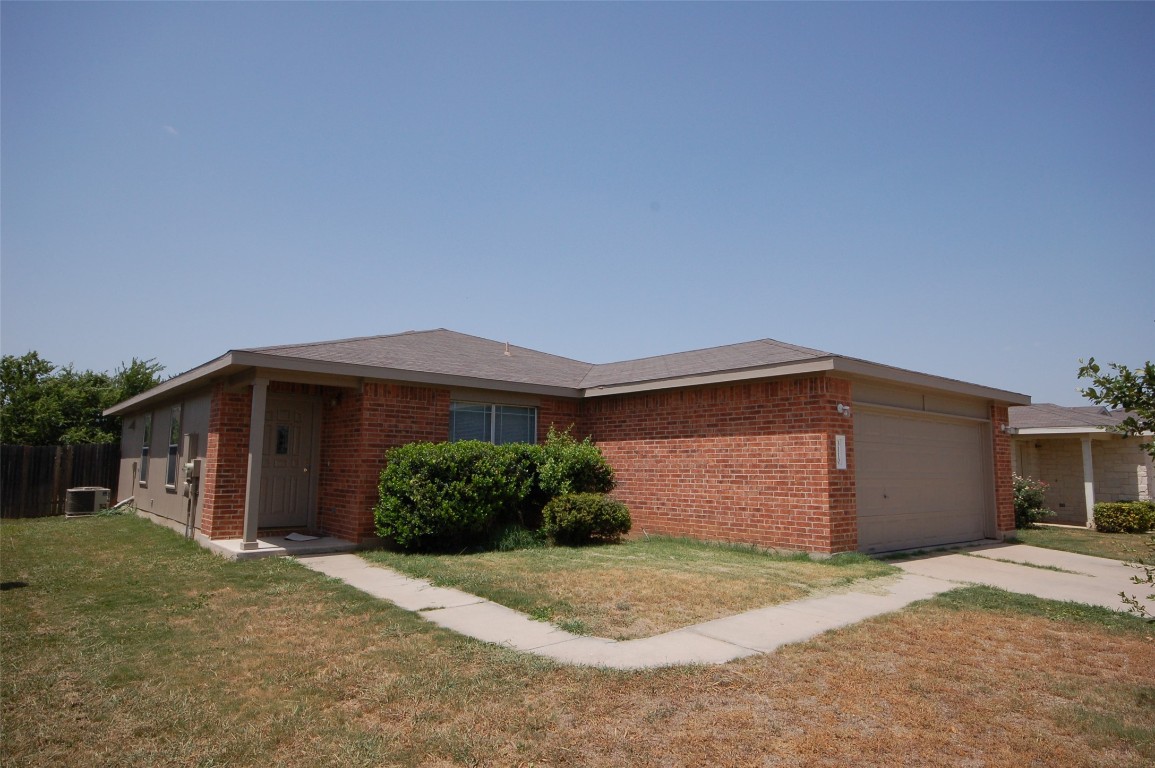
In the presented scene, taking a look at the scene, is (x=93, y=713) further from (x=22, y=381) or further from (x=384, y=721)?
(x=22, y=381)

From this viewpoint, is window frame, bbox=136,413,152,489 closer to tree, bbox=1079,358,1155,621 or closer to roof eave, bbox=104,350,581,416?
roof eave, bbox=104,350,581,416

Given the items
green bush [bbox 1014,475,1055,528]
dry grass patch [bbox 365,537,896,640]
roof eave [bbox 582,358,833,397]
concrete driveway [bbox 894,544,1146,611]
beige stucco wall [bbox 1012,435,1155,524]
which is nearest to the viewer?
dry grass patch [bbox 365,537,896,640]

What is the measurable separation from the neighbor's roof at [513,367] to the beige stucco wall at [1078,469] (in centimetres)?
712

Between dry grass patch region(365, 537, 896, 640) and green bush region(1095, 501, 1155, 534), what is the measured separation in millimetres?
11072

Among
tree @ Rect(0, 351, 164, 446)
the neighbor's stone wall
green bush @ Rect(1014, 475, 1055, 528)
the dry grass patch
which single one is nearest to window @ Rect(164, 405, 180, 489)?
the dry grass patch

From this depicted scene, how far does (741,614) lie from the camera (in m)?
6.21

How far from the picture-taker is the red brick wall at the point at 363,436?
1064 cm

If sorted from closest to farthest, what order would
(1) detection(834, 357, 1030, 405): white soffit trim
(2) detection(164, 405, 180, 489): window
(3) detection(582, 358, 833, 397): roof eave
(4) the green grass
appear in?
(3) detection(582, 358, 833, 397): roof eave, (1) detection(834, 357, 1030, 405): white soffit trim, (4) the green grass, (2) detection(164, 405, 180, 489): window

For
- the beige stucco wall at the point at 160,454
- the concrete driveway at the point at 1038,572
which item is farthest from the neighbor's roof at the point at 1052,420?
the beige stucco wall at the point at 160,454

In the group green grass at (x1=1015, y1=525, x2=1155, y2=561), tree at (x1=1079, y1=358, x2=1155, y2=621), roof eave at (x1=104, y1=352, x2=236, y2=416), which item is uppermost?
roof eave at (x1=104, y1=352, x2=236, y2=416)

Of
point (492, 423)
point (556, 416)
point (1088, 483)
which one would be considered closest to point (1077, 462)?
point (1088, 483)

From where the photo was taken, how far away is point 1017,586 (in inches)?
318

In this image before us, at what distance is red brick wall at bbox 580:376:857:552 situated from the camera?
385 inches

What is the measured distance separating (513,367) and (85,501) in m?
12.8
